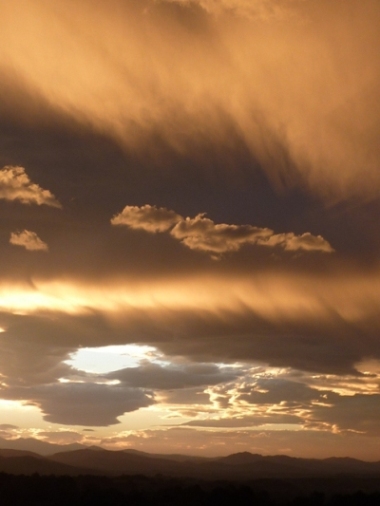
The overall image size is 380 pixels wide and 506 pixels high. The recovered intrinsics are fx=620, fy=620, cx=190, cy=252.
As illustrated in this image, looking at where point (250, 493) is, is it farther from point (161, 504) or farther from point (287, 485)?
point (287, 485)

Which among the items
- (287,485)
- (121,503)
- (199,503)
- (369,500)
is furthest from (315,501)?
(287,485)

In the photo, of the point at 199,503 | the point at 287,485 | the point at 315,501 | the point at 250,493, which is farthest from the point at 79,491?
the point at 287,485

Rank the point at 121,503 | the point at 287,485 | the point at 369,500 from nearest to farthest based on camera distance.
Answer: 1. the point at 121,503
2. the point at 369,500
3. the point at 287,485

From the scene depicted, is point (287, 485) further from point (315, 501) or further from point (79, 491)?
point (79, 491)

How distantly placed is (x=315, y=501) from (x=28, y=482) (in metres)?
46.5

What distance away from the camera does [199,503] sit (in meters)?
93.4

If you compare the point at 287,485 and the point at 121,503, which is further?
the point at 287,485

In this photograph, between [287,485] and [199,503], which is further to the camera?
[287,485]

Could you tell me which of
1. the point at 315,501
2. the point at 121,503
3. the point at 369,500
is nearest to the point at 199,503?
the point at 121,503

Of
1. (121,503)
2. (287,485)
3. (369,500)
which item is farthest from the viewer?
(287,485)

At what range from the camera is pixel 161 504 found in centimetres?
9388

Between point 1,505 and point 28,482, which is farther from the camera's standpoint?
point 28,482

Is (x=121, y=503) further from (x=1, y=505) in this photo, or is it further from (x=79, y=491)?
(x=1, y=505)

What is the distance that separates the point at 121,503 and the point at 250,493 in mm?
20415
